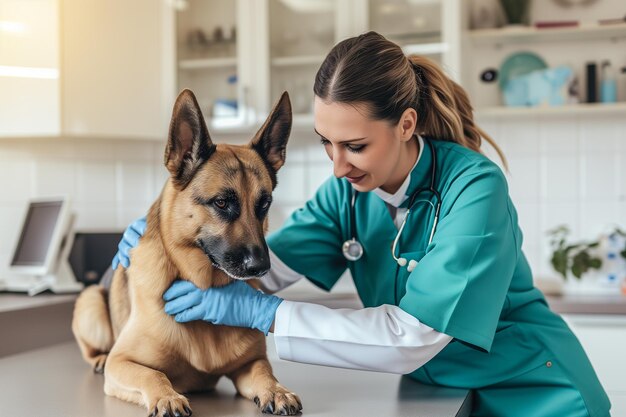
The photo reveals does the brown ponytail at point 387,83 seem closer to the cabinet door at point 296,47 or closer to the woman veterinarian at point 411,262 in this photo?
the woman veterinarian at point 411,262

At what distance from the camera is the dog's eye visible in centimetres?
122

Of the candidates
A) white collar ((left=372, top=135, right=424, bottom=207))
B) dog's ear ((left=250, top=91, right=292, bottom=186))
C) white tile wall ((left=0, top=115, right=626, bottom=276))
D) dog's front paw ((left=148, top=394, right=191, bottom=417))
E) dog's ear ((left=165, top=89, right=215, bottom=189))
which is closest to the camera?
dog's front paw ((left=148, top=394, right=191, bottom=417))

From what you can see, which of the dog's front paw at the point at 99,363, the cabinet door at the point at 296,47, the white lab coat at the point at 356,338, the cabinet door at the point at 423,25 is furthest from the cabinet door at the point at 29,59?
the white lab coat at the point at 356,338

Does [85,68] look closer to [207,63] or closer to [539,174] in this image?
[207,63]

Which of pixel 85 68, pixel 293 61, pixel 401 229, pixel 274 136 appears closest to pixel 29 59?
pixel 85 68

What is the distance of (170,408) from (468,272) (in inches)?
20.3

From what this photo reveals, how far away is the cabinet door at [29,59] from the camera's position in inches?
106

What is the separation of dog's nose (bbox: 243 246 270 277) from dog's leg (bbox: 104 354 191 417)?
0.22 metres

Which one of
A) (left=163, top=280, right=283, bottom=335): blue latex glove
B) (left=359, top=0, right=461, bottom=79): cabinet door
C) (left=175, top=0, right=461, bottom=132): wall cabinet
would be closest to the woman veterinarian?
(left=163, top=280, right=283, bottom=335): blue latex glove

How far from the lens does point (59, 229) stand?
2.55 meters

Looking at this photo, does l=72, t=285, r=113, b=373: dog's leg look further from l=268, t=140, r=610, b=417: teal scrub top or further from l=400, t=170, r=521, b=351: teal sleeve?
l=400, t=170, r=521, b=351: teal sleeve

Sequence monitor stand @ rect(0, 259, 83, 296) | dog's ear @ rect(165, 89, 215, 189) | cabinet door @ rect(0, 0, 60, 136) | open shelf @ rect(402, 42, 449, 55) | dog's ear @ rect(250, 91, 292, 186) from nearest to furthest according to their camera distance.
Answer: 1. dog's ear @ rect(165, 89, 215, 189)
2. dog's ear @ rect(250, 91, 292, 186)
3. monitor stand @ rect(0, 259, 83, 296)
4. cabinet door @ rect(0, 0, 60, 136)
5. open shelf @ rect(402, 42, 449, 55)

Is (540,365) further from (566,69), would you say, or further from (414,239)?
(566,69)

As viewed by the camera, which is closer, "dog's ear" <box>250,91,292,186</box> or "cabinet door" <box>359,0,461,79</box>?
"dog's ear" <box>250,91,292,186</box>
